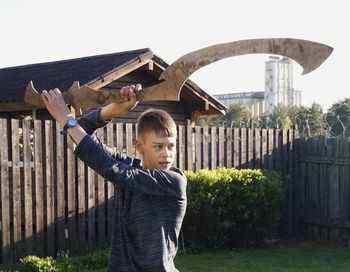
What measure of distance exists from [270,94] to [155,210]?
206ft

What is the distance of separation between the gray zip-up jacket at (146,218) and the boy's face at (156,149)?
5 centimetres

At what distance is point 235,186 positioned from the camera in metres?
8.51

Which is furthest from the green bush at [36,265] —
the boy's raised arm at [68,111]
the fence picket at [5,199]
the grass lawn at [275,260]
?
the boy's raised arm at [68,111]

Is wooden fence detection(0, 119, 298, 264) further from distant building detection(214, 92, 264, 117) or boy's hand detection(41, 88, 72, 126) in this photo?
distant building detection(214, 92, 264, 117)

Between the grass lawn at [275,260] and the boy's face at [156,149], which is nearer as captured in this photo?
the boy's face at [156,149]

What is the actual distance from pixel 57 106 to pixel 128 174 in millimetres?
447

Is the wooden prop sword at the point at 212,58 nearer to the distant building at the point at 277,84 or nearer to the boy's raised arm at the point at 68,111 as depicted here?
the boy's raised arm at the point at 68,111

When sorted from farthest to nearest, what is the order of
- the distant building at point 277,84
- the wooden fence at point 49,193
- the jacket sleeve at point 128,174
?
1. the distant building at point 277,84
2. the wooden fence at point 49,193
3. the jacket sleeve at point 128,174

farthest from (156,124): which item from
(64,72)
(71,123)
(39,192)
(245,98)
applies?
(245,98)

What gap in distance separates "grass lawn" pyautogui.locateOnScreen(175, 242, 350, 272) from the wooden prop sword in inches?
183

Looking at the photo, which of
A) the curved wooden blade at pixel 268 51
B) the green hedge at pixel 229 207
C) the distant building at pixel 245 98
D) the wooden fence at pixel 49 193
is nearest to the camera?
the curved wooden blade at pixel 268 51

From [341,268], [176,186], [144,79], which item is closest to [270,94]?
[144,79]

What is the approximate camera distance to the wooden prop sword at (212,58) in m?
2.69

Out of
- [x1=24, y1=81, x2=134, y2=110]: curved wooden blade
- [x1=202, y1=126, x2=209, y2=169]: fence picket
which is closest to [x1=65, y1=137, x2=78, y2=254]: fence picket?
[x1=202, y1=126, x2=209, y2=169]: fence picket
